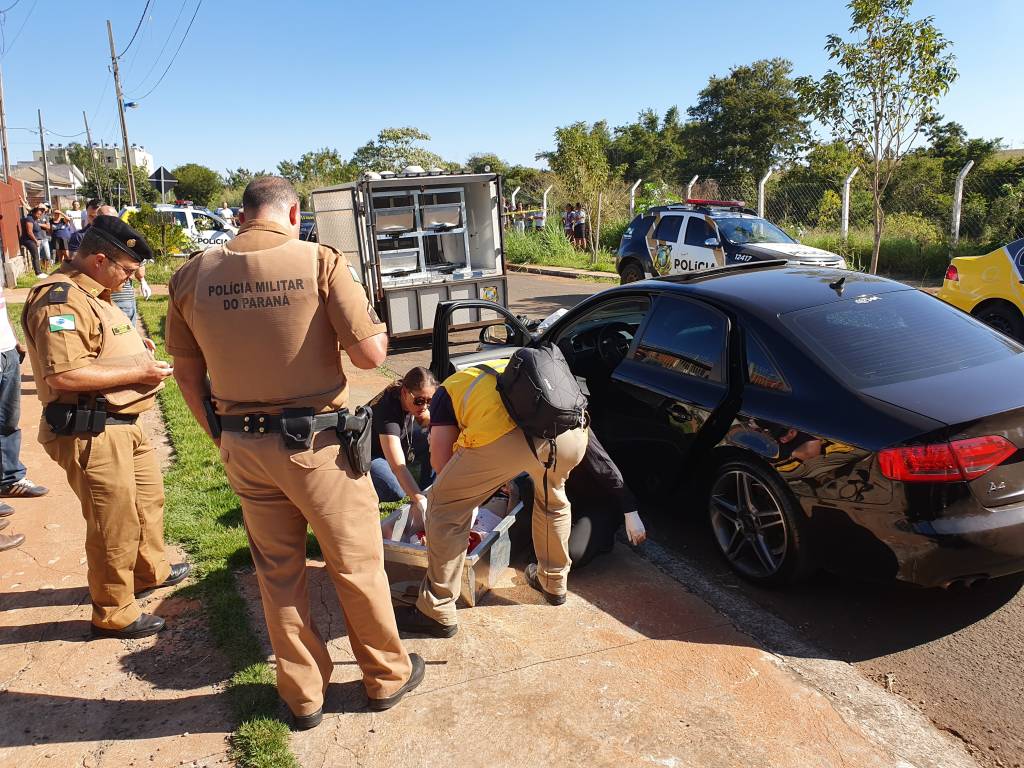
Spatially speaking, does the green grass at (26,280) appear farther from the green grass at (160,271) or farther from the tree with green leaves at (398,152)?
the tree with green leaves at (398,152)

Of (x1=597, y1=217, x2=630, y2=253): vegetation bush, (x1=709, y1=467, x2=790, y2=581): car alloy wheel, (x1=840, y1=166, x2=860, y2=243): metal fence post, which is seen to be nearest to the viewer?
(x1=709, y1=467, x2=790, y2=581): car alloy wheel

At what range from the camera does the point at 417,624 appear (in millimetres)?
3479

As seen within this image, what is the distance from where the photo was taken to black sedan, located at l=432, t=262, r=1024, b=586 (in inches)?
122

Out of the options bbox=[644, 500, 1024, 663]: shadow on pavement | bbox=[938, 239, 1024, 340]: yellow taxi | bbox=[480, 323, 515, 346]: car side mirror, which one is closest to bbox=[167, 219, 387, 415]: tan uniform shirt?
bbox=[644, 500, 1024, 663]: shadow on pavement

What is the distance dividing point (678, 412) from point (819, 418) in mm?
861

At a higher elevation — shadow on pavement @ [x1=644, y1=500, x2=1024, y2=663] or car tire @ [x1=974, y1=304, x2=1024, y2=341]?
car tire @ [x1=974, y1=304, x2=1024, y2=341]

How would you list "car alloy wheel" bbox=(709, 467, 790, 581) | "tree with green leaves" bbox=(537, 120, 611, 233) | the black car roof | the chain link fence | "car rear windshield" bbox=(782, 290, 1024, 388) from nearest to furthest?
"car rear windshield" bbox=(782, 290, 1024, 388) → "car alloy wheel" bbox=(709, 467, 790, 581) → the black car roof → the chain link fence → "tree with green leaves" bbox=(537, 120, 611, 233)

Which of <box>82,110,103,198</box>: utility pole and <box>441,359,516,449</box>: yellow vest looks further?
<box>82,110,103,198</box>: utility pole

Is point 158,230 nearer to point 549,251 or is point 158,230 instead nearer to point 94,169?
point 549,251

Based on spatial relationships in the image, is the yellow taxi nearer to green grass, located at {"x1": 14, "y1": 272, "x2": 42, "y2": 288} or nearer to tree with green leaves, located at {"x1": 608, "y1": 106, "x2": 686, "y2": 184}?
green grass, located at {"x1": 14, "y1": 272, "x2": 42, "y2": 288}

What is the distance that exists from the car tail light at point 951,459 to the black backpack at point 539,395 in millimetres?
1288

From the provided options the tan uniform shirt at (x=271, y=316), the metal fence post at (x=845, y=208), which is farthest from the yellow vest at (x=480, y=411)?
the metal fence post at (x=845, y=208)

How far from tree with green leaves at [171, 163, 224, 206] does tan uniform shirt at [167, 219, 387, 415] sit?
60771 millimetres

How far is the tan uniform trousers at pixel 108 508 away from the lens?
338cm
